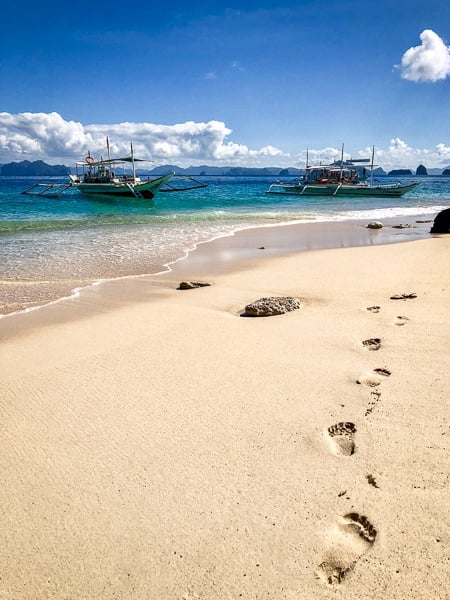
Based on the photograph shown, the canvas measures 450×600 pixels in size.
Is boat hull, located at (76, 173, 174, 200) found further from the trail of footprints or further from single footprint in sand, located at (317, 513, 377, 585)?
single footprint in sand, located at (317, 513, 377, 585)

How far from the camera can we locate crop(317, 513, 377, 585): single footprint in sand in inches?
77.0

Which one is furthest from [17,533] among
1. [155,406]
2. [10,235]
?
[10,235]

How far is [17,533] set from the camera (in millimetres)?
2318

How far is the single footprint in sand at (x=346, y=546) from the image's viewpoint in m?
1.96

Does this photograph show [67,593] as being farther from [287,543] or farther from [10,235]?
[10,235]

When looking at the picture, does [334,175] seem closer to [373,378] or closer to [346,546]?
[373,378]

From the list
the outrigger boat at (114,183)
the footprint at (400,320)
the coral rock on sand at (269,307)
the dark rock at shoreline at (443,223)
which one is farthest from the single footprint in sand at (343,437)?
the outrigger boat at (114,183)

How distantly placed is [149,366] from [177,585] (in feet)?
8.25

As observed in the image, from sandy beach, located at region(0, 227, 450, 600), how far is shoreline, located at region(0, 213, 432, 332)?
3536 mm

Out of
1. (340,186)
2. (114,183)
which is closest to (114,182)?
(114,183)

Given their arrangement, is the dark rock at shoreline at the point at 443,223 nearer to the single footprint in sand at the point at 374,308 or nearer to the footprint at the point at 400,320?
the single footprint in sand at the point at 374,308

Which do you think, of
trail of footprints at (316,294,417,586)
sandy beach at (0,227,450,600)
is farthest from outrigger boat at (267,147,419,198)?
trail of footprints at (316,294,417,586)

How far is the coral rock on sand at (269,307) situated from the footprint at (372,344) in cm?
155

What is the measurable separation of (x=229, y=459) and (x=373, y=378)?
5.69 feet
